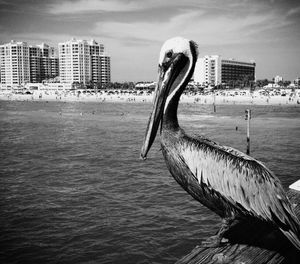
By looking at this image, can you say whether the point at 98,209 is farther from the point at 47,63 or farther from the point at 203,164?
the point at 47,63

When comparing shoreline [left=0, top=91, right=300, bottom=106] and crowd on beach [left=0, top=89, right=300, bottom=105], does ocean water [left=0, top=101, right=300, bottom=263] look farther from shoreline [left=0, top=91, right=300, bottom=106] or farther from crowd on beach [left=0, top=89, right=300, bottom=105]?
shoreline [left=0, top=91, right=300, bottom=106]

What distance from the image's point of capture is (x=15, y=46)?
170 meters

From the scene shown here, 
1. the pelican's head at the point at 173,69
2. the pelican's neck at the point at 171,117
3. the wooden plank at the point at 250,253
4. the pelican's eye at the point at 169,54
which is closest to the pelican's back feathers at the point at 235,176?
the pelican's neck at the point at 171,117

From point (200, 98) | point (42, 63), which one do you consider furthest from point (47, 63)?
point (200, 98)

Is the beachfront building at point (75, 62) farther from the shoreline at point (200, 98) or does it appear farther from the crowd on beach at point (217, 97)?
the shoreline at point (200, 98)

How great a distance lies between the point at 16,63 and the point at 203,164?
187 meters

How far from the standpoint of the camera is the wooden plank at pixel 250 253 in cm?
239

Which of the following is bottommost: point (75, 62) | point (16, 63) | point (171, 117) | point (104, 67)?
point (171, 117)

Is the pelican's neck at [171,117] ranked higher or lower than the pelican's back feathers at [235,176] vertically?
higher

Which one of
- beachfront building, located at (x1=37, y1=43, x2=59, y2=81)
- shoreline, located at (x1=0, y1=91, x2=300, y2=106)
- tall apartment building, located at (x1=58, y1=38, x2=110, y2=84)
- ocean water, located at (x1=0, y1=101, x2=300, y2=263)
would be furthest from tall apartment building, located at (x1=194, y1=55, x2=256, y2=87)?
ocean water, located at (x1=0, y1=101, x2=300, y2=263)

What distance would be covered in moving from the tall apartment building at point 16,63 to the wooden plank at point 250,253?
604 feet

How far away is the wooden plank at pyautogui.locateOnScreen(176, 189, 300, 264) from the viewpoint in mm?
2389

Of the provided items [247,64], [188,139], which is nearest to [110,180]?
[188,139]

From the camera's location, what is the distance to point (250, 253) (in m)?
2.47
